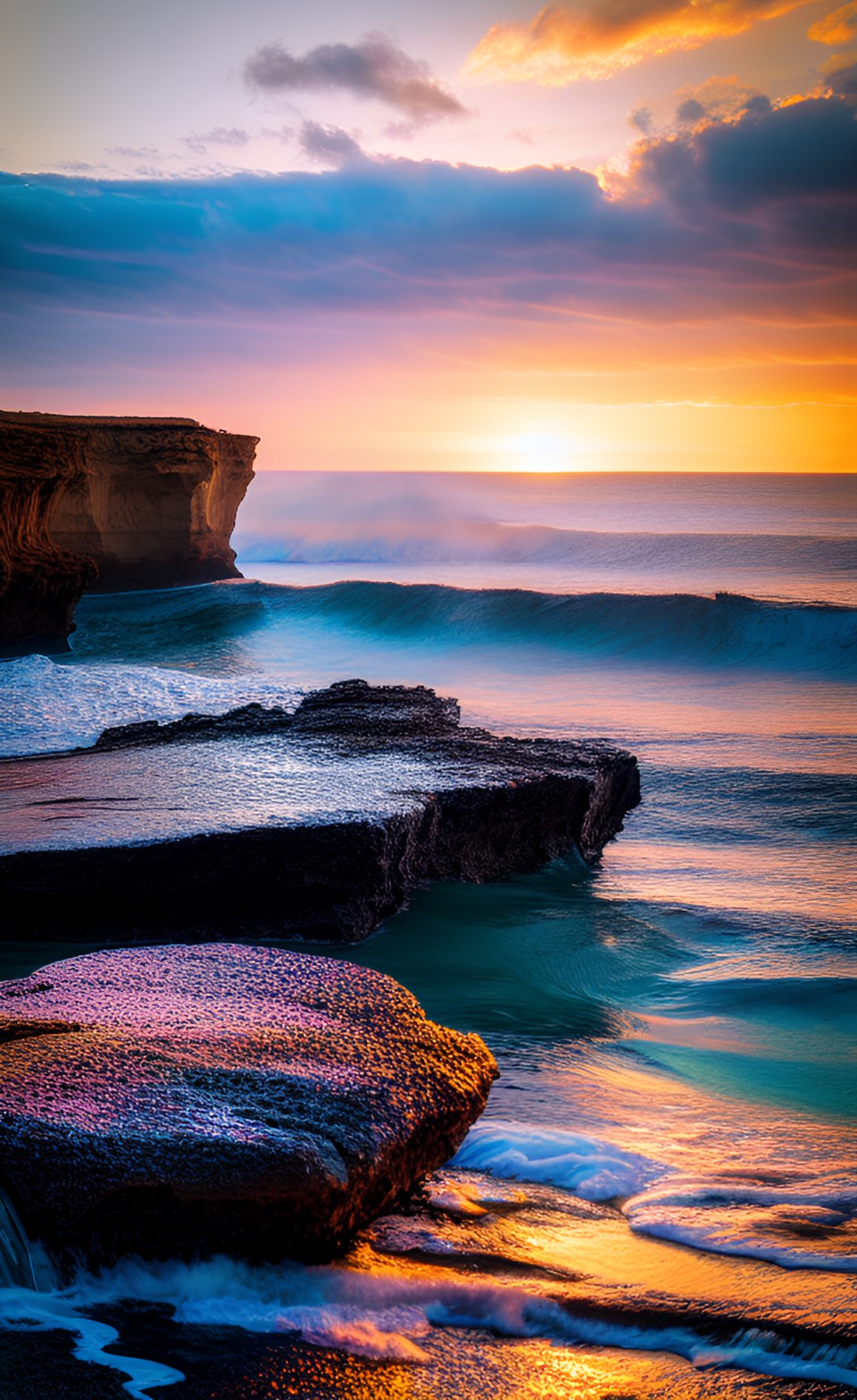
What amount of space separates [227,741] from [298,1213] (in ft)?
12.3

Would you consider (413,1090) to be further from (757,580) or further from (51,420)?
(757,580)

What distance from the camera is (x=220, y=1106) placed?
2178 mm

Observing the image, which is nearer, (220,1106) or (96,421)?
(220,1106)

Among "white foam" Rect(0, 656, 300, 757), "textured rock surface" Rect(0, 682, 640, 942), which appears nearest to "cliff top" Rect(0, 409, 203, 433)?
"white foam" Rect(0, 656, 300, 757)

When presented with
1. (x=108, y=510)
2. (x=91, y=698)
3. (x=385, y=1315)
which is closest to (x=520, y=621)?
(x=108, y=510)

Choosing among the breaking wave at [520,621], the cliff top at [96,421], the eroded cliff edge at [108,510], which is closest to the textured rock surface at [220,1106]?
the eroded cliff edge at [108,510]

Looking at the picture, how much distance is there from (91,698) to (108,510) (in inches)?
576

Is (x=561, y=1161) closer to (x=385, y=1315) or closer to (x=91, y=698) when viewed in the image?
(x=385, y=1315)

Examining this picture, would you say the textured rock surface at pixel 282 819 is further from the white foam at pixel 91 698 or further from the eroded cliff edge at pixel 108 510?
the eroded cliff edge at pixel 108 510

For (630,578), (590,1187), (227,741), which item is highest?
(630,578)

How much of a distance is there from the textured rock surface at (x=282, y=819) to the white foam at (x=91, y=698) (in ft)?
3.76

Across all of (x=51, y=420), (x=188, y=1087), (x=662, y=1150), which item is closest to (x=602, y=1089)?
(x=662, y=1150)

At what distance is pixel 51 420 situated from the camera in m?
21.0

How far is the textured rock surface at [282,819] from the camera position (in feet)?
→ 13.0
